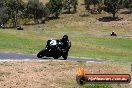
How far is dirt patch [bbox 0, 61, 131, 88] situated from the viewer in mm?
19891

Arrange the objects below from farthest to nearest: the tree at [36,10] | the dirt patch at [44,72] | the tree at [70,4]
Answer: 1. the tree at [70,4]
2. the tree at [36,10]
3. the dirt patch at [44,72]

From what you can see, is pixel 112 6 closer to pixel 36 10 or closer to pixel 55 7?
pixel 55 7

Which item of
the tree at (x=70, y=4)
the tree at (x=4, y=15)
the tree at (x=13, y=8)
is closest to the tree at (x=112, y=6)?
the tree at (x=70, y=4)

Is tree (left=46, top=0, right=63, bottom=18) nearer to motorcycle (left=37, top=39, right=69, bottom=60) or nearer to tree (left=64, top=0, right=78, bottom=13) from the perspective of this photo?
tree (left=64, top=0, right=78, bottom=13)

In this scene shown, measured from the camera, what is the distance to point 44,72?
22.2 meters

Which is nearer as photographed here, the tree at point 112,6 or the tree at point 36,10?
the tree at point 36,10

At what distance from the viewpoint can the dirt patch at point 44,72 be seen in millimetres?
19891

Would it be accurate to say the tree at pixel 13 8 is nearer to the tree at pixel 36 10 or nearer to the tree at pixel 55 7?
the tree at pixel 36 10

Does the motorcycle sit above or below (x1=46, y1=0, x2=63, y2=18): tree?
above

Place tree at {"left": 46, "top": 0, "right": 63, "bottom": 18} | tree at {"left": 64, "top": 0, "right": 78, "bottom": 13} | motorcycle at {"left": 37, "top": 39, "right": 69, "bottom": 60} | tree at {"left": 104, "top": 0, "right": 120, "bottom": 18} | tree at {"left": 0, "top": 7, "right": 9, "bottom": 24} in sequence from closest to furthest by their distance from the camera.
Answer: motorcycle at {"left": 37, "top": 39, "right": 69, "bottom": 60} → tree at {"left": 0, "top": 7, "right": 9, "bottom": 24} → tree at {"left": 104, "top": 0, "right": 120, "bottom": 18} → tree at {"left": 46, "top": 0, "right": 63, "bottom": 18} → tree at {"left": 64, "top": 0, "right": 78, "bottom": 13}

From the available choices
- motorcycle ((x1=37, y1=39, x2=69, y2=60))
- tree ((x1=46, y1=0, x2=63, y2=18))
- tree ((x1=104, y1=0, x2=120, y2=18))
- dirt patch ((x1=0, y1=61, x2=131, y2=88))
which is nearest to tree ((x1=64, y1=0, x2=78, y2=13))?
tree ((x1=46, y1=0, x2=63, y2=18))

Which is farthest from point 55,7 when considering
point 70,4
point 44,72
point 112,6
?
point 44,72

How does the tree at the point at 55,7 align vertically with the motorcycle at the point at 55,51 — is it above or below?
below

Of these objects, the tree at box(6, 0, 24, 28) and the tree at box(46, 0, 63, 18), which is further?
the tree at box(46, 0, 63, 18)
